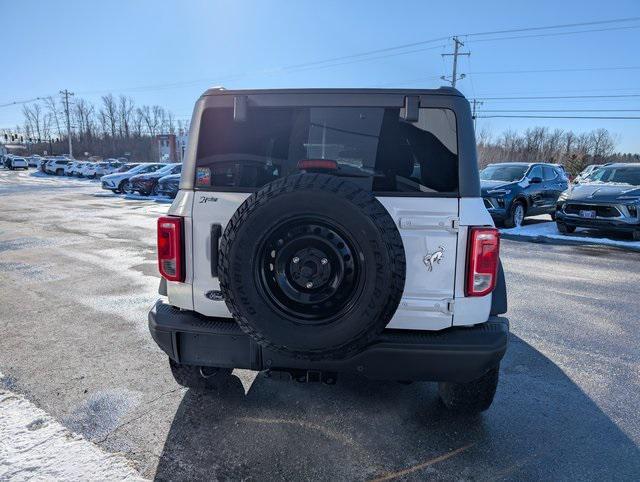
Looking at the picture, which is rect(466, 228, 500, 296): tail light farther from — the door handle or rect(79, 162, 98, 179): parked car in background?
rect(79, 162, 98, 179): parked car in background

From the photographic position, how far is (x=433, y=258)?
240 cm

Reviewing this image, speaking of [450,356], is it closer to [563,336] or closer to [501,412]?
[501,412]

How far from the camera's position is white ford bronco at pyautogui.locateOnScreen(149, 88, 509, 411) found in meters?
2.19

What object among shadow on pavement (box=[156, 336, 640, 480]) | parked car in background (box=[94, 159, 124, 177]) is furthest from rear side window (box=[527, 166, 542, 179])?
parked car in background (box=[94, 159, 124, 177])

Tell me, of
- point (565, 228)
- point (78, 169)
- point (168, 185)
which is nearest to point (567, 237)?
point (565, 228)

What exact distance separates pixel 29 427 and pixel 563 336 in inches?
181

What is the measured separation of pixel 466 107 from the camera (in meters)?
2.49

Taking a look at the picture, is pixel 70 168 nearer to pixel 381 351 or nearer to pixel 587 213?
pixel 587 213

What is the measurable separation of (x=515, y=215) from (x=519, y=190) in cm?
67

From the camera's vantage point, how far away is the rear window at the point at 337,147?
2.47 m

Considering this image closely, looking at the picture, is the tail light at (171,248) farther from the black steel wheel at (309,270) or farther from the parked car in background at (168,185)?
the parked car in background at (168,185)

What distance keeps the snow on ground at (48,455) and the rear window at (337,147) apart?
1623 millimetres

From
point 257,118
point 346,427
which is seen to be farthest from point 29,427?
point 257,118

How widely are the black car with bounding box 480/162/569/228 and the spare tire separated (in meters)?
10.1
